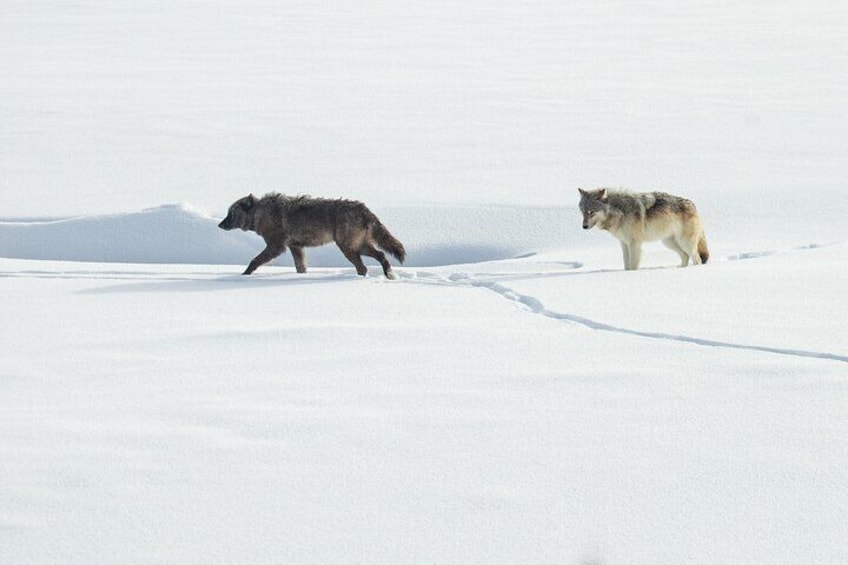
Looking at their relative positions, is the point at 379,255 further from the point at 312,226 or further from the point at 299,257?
the point at 299,257

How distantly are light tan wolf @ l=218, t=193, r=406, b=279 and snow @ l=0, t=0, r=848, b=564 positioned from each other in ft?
0.92

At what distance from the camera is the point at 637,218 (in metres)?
9.89

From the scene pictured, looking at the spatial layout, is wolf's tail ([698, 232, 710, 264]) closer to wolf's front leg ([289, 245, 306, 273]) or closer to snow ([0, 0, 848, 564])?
snow ([0, 0, 848, 564])

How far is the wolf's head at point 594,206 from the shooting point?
991 cm

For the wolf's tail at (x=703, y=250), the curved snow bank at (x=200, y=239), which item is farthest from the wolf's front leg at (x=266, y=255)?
the wolf's tail at (x=703, y=250)

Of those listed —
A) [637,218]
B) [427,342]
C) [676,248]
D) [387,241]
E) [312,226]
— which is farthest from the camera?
[676,248]

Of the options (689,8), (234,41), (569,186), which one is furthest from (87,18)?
(569,186)

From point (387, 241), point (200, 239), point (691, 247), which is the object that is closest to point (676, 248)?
point (691, 247)

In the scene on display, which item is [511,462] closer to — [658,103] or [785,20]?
[658,103]

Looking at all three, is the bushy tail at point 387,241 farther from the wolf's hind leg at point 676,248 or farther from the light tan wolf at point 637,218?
the wolf's hind leg at point 676,248

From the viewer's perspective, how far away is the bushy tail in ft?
31.8

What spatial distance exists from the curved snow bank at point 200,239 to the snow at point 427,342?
0.04 metres

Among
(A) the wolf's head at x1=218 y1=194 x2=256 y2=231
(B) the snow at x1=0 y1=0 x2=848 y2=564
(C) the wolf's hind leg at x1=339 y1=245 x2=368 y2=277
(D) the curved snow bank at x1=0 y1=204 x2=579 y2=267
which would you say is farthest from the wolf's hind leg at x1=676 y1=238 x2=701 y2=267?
(A) the wolf's head at x1=218 y1=194 x2=256 y2=231

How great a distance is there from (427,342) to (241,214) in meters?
4.59
